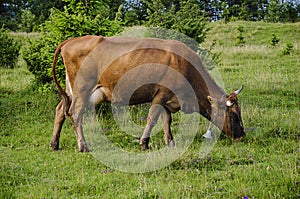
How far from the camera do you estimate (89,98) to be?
8531 millimetres

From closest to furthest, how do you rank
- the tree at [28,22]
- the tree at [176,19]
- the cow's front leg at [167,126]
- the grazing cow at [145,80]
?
the grazing cow at [145,80] < the cow's front leg at [167,126] < the tree at [176,19] < the tree at [28,22]

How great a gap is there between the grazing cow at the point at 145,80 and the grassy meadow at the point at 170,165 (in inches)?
22.5

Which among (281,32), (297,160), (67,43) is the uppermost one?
(67,43)

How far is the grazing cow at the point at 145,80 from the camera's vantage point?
27.2 feet

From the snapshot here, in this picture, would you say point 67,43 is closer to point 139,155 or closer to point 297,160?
point 139,155

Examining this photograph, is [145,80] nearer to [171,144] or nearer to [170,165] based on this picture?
Answer: [171,144]

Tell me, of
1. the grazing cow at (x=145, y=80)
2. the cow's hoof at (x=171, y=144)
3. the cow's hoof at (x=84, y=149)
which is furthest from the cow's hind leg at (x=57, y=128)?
the cow's hoof at (x=171, y=144)

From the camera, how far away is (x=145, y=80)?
835 cm

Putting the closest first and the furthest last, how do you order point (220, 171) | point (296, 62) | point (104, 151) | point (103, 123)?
point (220, 171) < point (104, 151) < point (103, 123) < point (296, 62)

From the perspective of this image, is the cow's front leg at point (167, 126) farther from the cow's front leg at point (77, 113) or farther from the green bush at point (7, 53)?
the green bush at point (7, 53)

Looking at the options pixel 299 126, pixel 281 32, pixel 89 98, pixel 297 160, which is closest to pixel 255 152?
pixel 297 160

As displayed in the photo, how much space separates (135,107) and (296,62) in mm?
9411

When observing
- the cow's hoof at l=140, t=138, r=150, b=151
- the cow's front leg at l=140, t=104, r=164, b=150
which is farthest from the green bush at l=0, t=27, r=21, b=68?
the cow's hoof at l=140, t=138, r=150, b=151

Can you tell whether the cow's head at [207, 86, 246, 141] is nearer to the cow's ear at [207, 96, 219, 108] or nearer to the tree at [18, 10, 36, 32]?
the cow's ear at [207, 96, 219, 108]
